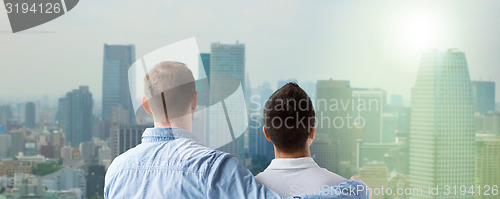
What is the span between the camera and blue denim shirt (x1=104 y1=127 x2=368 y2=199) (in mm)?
853

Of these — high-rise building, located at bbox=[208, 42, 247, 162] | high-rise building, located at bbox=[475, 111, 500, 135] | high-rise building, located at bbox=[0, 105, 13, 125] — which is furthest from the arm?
high-rise building, located at bbox=[475, 111, 500, 135]

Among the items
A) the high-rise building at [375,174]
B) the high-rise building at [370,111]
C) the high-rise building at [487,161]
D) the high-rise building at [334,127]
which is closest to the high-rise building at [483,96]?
the high-rise building at [487,161]

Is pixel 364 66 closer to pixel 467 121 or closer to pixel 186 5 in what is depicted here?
pixel 186 5

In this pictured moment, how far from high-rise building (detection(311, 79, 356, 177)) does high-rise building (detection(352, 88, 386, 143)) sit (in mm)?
102

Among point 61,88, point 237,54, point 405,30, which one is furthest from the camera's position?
point 405,30

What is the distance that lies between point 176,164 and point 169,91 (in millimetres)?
175

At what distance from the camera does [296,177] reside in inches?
36.9

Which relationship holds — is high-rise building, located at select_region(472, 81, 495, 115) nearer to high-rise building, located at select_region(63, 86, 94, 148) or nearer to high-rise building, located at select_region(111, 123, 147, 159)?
high-rise building, located at select_region(111, 123, 147, 159)

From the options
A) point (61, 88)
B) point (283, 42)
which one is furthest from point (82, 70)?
point (283, 42)

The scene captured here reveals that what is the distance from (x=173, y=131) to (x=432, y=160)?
510cm

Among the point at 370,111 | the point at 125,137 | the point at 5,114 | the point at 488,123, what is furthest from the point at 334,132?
the point at 5,114

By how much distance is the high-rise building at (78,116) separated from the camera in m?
4.10

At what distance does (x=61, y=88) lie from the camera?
3816 mm

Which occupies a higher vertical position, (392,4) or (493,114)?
(392,4)
